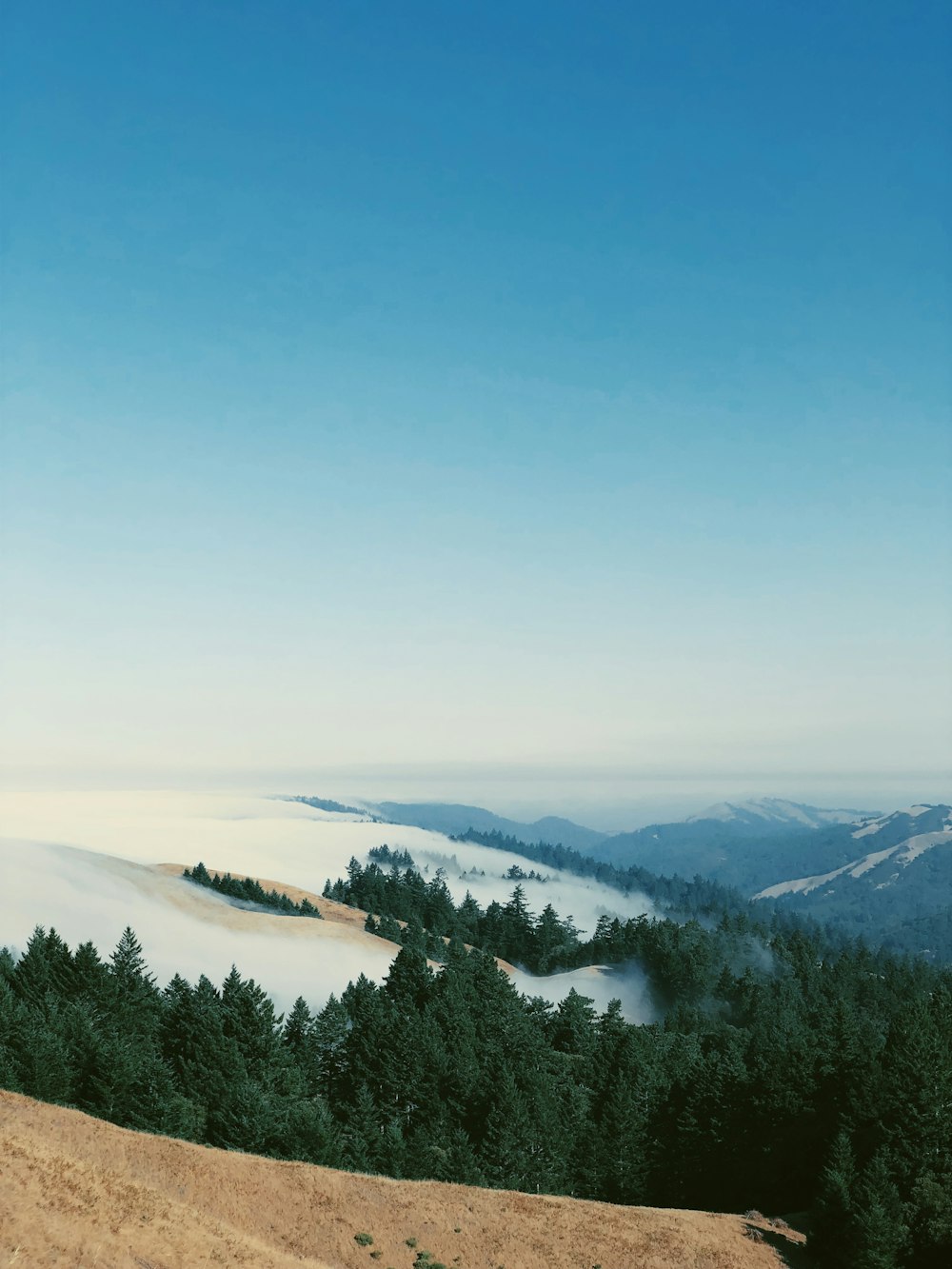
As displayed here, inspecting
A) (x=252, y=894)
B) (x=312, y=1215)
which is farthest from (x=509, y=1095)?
(x=252, y=894)

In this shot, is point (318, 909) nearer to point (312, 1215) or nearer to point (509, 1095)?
point (509, 1095)

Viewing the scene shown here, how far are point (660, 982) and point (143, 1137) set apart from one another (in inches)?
5630

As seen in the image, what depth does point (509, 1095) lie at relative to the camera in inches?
2581

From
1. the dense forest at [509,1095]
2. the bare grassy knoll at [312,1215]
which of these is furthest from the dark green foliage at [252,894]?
the bare grassy knoll at [312,1215]

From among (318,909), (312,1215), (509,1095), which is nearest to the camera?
(312,1215)

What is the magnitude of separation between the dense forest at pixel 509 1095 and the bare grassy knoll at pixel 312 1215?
795cm

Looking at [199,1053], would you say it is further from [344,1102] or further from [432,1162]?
[432,1162]

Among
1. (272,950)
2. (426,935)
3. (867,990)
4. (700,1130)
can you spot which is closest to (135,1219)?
(700,1130)

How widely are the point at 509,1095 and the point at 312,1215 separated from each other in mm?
23316

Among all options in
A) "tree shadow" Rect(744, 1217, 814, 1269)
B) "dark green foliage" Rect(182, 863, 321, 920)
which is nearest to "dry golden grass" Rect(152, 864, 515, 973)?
"dark green foliage" Rect(182, 863, 321, 920)

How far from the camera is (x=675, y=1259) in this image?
46781 millimetres

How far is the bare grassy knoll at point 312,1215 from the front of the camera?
3534 centimetres

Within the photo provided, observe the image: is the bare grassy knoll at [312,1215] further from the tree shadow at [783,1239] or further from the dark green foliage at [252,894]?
the dark green foliage at [252,894]

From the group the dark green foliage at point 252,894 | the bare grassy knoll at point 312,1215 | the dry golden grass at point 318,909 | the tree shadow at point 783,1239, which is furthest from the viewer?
the dark green foliage at point 252,894
